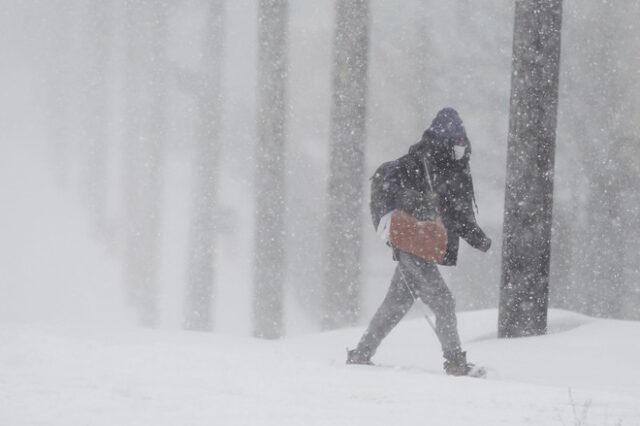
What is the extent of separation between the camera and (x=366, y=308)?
61.9ft

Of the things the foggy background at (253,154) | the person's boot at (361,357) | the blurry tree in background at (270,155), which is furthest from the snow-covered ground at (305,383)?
the blurry tree in background at (270,155)

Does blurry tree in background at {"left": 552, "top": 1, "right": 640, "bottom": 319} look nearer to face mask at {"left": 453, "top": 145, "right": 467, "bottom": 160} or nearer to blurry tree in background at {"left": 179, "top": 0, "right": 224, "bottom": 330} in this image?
blurry tree in background at {"left": 179, "top": 0, "right": 224, "bottom": 330}

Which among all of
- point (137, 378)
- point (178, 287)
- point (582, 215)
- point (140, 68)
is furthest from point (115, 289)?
point (137, 378)

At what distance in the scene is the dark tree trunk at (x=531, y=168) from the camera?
7301mm

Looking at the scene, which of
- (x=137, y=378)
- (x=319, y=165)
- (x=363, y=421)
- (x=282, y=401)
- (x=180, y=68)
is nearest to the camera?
(x=363, y=421)

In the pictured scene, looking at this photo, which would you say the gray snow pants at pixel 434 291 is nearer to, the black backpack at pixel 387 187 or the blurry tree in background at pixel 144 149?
the black backpack at pixel 387 187

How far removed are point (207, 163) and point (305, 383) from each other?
40.2ft

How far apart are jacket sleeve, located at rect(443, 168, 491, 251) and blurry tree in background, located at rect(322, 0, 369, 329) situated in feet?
16.5

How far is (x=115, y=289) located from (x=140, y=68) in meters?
8.58

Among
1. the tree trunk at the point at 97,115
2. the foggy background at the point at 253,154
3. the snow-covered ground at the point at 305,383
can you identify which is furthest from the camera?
the tree trunk at the point at 97,115

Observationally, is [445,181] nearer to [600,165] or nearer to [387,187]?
[387,187]

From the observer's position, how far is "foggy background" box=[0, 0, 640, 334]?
14.5 meters

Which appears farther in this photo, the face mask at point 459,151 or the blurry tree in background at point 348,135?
the blurry tree in background at point 348,135

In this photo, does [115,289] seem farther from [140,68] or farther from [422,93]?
[422,93]
